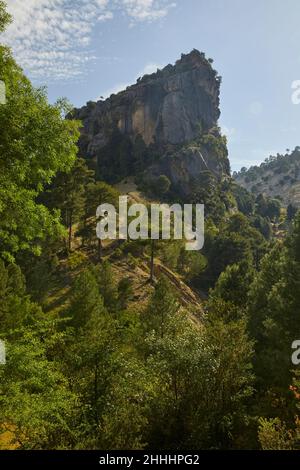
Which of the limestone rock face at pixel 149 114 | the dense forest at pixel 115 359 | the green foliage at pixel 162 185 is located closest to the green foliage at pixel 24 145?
the dense forest at pixel 115 359

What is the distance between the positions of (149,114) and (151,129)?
5277 mm

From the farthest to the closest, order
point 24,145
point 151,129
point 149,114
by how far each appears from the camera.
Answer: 1. point 151,129
2. point 149,114
3. point 24,145

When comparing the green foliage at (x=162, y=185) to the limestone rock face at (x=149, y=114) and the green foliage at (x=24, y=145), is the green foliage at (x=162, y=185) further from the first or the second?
the green foliage at (x=24, y=145)

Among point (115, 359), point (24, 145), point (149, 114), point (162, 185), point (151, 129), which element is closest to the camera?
point (24, 145)

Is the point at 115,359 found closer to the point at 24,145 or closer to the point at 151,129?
the point at 24,145

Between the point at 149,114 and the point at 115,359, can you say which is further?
the point at 149,114

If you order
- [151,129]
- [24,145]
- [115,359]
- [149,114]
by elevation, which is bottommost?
[115,359]

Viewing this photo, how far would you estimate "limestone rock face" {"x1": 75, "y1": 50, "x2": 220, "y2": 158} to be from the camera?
133 meters

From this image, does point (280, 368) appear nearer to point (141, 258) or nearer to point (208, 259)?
point (141, 258)

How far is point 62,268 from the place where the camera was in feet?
176

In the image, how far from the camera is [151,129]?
440ft

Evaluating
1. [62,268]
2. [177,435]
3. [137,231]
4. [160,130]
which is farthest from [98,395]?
[160,130]

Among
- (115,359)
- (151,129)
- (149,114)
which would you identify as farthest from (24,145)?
(149,114)
